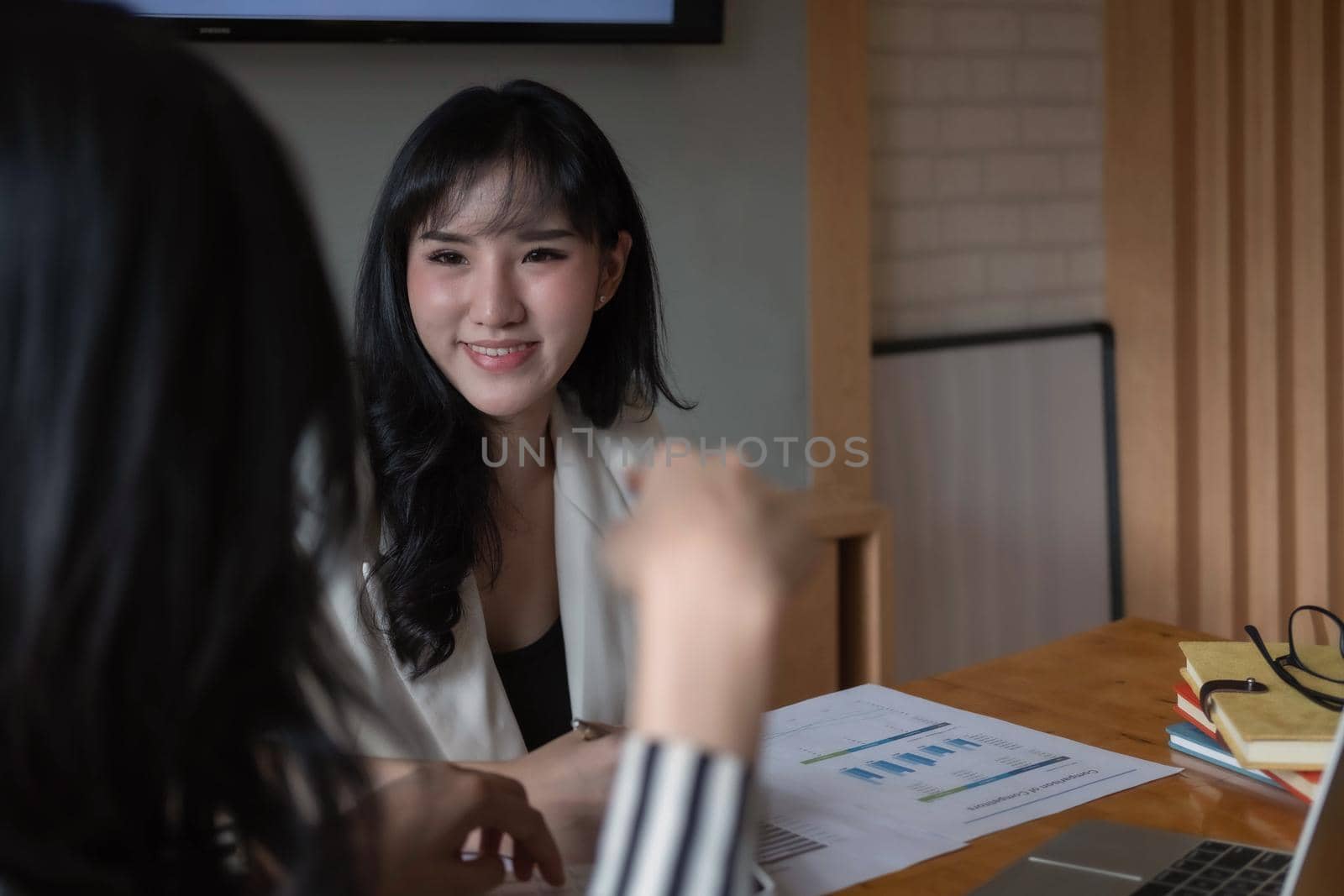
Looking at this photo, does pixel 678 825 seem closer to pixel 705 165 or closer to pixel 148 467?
pixel 148 467

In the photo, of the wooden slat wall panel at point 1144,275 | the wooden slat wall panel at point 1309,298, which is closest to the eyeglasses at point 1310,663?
the wooden slat wall panel at point 1309,298

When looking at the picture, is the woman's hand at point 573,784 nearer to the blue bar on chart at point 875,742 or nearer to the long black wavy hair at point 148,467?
the blue bar on chart at point 875,742

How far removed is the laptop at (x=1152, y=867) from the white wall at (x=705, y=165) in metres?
1.67

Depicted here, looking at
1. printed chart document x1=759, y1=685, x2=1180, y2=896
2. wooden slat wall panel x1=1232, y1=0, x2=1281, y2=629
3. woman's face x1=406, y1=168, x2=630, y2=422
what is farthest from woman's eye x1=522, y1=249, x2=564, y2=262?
wooden slat wall panel x1=1232, y1=0, x2=1281, y2=629

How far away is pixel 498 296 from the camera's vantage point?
1425 millimetres

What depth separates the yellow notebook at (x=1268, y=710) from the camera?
106 centimetres

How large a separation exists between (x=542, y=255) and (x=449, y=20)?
3.37ft

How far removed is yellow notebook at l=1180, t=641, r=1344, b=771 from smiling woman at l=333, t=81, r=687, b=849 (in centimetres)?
61

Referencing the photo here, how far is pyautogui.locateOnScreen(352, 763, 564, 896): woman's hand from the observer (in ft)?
2.70

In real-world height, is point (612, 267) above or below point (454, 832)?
above

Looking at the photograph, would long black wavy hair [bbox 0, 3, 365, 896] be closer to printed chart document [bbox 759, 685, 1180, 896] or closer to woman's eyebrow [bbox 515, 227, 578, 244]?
printed chart document [bbox 759, 685, 1180, 896]

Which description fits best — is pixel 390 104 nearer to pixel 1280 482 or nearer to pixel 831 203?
pixel 831 203

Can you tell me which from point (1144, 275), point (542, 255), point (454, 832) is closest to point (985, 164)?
point (1144, 275)

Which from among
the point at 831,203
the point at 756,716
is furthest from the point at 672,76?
the point at 756,716
